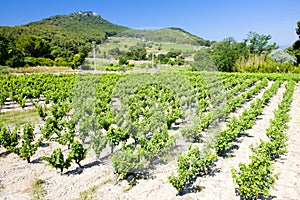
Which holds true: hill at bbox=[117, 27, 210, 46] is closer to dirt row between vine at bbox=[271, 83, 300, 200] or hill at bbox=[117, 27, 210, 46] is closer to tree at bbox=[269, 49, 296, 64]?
dirt row between vine at bbox=[271, 83, 300, 200]

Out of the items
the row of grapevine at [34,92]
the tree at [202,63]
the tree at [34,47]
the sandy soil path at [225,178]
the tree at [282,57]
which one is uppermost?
the tree at [34,47]

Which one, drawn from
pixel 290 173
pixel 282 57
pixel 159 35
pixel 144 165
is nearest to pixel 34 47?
pixel 282 57

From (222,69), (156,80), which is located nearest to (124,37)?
(156,80)

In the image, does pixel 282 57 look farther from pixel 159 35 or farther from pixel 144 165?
pixel 144 165

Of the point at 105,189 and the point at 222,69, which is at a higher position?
the point at 222,69

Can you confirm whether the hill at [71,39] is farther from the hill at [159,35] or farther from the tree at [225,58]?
the tree at [225,58]

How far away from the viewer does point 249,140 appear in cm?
860

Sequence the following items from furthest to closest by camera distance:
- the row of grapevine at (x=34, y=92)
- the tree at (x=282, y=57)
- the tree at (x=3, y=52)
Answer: the tree at (x=282, y=57) → the tree at (x=3, y=52) → the row of grapevine at (x=34, y=92)

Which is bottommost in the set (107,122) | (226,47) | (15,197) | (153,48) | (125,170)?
(15,197)

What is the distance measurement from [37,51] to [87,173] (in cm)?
6365

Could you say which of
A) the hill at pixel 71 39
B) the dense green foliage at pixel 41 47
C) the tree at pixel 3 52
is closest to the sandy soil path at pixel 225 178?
the hill at pixel 71 39

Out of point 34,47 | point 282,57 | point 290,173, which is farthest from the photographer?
point 34,47

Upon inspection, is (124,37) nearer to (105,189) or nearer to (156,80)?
(156,80)

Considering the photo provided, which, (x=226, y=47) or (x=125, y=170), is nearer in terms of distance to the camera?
(x=125, y=170)
